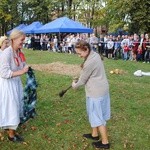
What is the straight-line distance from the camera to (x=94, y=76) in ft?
19.8

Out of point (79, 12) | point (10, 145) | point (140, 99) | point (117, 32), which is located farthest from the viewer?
point (79, 12)

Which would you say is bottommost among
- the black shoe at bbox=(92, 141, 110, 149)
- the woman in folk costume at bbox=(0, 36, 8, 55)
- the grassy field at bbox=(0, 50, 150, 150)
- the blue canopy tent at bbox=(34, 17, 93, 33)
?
the grassy field at bbox=(0, 50, 150, 150)

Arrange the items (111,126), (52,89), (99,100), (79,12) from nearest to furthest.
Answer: (99,100) → (111,126) → (52,89) → (79,12)

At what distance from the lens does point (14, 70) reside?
6.35 meters

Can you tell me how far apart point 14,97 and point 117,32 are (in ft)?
124

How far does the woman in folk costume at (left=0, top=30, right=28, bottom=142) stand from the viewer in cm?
621

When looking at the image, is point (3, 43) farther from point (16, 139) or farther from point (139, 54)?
point (139, 54)

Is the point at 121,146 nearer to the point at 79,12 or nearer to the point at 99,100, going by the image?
the point at 99,100

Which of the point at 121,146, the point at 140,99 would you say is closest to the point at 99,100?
the point at 121,146

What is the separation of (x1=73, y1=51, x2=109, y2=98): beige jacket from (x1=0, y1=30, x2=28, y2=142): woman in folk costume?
1.05 meters

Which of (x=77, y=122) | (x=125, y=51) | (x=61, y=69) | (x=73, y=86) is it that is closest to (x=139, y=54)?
(x=125, y=51)

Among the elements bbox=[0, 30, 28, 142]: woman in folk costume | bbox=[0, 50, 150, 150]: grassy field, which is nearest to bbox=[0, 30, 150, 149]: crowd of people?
bbox=[0, 30, 28, 142]: woman in folk costume

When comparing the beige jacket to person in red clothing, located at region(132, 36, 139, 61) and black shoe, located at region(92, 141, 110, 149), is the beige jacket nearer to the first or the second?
black shoe, located at region(92, 141, 110, 149)

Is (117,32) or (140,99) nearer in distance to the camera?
(140,99)
